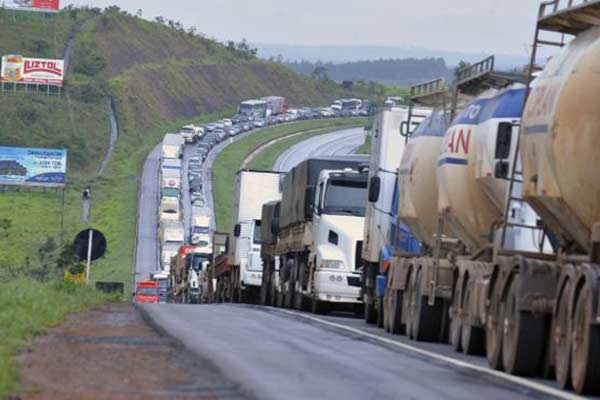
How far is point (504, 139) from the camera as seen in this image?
66.4ft

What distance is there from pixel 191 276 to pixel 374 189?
3842 cm

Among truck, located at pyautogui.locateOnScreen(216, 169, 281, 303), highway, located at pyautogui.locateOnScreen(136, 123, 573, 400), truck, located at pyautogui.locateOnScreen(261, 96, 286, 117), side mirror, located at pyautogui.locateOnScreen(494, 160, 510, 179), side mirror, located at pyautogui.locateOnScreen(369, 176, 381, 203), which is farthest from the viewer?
truck, located at pyautogui.locateOnScreen(261, 96, 286, 117)

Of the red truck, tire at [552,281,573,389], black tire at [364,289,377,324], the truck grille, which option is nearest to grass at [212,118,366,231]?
the red truck

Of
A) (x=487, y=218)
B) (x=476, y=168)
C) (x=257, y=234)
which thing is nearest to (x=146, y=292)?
(x=257, y=234)

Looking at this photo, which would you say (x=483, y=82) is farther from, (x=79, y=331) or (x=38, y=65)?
(x=38, y=65)

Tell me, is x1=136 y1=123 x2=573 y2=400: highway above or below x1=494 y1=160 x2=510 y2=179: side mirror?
below

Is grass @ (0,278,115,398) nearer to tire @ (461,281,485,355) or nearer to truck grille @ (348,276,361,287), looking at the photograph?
tire @ (461,281,485,355)

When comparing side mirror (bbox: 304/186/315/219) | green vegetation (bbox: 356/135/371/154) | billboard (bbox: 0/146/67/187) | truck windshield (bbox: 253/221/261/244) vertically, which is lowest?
truck windshield (bbox: 253/221/261/244)

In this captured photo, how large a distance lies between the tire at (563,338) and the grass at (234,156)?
279 ft

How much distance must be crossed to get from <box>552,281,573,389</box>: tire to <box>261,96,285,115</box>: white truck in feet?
528

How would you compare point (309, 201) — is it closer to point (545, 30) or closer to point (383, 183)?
point (383, 183)

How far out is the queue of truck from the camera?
53.8 feet

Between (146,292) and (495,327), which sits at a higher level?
(495,327)

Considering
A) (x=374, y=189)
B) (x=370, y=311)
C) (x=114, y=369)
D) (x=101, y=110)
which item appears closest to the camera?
(x=114, y=369)
